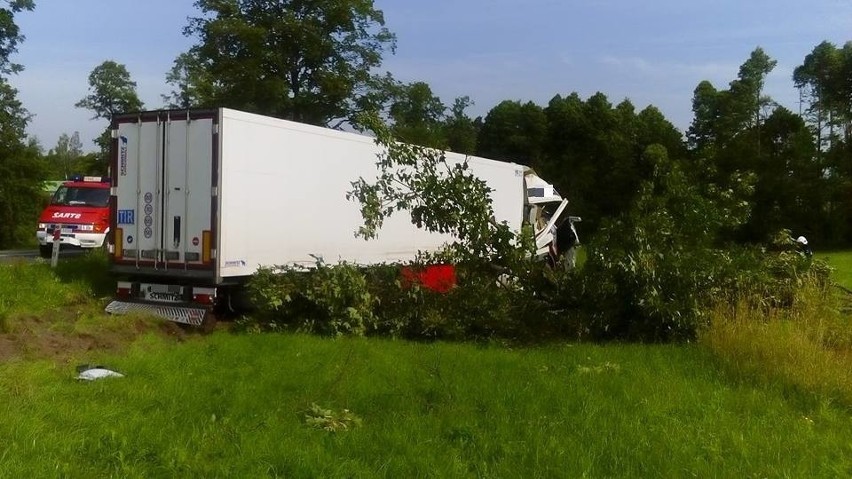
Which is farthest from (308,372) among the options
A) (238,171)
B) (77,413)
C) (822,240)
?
(822,240)

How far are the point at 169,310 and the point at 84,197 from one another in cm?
1106

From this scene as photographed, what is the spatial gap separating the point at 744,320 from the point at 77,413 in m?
7.16

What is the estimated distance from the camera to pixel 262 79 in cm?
3466

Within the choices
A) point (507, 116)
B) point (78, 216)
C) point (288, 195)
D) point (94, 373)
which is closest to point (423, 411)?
point (94, 373)

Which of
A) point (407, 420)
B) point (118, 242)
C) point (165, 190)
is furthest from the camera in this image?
point (118, 242)

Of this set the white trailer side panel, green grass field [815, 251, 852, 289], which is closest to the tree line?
green grass field [815, 251, 852, 289]

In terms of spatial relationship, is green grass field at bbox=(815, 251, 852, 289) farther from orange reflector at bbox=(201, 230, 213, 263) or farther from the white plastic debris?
the white plastic debris

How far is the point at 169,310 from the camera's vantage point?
36.7ft

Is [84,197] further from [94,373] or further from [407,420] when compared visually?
[407,420]

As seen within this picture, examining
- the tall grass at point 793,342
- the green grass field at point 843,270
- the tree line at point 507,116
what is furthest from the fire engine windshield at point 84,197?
the green grass field at point 843,270

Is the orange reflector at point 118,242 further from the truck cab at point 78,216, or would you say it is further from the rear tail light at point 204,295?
the truck cab at point 78,216

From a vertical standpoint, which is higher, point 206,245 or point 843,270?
point 206,245

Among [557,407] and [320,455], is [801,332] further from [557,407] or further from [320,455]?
[320,455]

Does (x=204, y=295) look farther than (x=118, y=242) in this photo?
No
